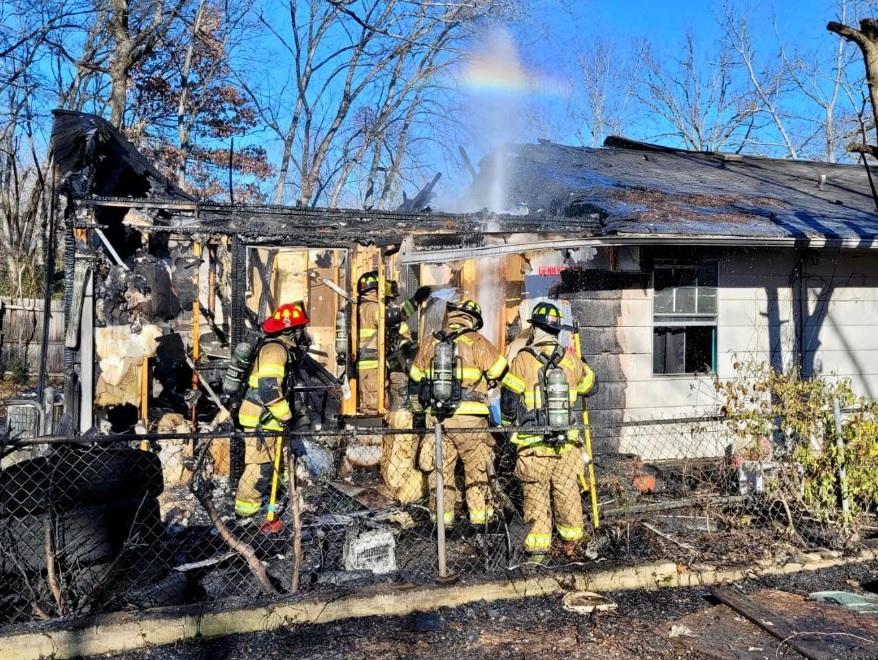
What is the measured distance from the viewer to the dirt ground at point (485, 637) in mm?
3811

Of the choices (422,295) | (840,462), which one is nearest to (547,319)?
(840,462)

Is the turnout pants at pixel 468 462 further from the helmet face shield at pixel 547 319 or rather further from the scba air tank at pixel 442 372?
the helmet face shield at pixel 547 319

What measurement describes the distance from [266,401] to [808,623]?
4.13m

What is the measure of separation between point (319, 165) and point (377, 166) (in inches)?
68.8

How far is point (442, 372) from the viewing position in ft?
18.4

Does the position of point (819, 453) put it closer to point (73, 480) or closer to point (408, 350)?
point (408, 350)

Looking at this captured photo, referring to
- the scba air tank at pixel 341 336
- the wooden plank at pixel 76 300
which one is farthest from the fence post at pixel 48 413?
the scba air tank at pixel 341 336

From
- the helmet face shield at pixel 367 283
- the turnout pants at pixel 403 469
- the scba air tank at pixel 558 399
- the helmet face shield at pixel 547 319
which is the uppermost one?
the helmet face shield at pixel 367 283

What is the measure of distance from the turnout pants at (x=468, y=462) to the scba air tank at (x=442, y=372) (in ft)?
1.15

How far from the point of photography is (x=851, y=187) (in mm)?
10523

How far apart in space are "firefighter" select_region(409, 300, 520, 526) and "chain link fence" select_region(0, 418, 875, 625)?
0.03 meters

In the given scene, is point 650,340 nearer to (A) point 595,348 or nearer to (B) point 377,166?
(A) point 595,348

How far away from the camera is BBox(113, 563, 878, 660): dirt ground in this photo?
12.5 ft

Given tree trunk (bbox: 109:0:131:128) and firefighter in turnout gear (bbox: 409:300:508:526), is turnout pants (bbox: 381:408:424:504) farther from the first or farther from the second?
tree trunk (bbox: 109:0:131:128)
